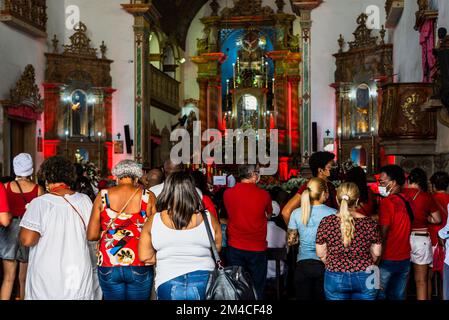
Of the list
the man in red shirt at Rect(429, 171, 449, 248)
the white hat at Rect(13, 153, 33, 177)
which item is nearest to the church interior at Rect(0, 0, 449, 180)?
the man in red shirt at Rect(429, 171, 449, 248)

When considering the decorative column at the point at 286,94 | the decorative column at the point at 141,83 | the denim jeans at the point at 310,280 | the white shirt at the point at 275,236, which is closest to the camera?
the denim jeans at the point at 310,280

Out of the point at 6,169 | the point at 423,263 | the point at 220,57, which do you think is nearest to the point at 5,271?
the point at 423,263

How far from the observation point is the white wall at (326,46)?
22609 millimetres

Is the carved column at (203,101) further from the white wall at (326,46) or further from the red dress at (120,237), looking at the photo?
the red dress at (120,237)

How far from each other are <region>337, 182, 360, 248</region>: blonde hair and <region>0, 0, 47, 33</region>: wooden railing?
48.5 feet

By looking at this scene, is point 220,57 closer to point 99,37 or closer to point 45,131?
point 99,37

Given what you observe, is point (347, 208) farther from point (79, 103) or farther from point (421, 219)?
point (79, 103)

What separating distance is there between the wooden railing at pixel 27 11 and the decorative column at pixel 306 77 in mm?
8251

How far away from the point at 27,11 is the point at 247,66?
40.1 feet

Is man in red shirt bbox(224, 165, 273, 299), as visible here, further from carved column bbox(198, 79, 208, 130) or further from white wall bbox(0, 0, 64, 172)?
carved column bbox(198, 79, 208, 130)

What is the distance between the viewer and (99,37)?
2325 cm

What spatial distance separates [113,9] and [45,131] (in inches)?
196

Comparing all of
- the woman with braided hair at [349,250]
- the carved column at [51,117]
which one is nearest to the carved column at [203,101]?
the carved column at [51,117]

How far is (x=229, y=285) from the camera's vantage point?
4.05 meters
